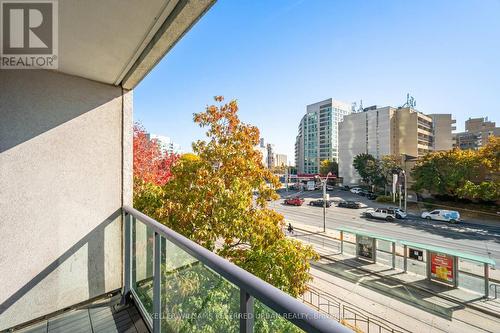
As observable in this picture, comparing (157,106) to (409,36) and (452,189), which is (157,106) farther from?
(452,189)

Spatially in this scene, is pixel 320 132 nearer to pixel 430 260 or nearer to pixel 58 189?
pixel 430 260

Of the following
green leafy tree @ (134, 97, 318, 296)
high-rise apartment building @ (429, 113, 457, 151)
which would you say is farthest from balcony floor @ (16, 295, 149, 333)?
high-rise apartment building @ (429, 113, 457, 151)

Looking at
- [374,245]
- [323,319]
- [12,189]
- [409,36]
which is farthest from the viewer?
[374,245]

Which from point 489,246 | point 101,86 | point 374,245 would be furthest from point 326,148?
point 101,86

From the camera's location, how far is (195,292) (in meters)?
1.41

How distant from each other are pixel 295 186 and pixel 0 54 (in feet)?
141

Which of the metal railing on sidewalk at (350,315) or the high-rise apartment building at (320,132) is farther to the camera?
the high-rise apartment building at (320,132)

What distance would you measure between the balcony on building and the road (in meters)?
16.9

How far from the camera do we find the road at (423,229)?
14148mm

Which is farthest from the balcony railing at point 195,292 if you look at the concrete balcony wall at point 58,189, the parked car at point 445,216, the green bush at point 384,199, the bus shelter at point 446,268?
the green bush at point 384,199

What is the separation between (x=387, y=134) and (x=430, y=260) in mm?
36182

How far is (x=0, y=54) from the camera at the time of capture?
176 cm

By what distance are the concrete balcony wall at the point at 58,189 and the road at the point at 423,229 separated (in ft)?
56.7

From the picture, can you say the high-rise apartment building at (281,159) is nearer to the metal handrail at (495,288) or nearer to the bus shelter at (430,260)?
the bus shelter at (430,260)
